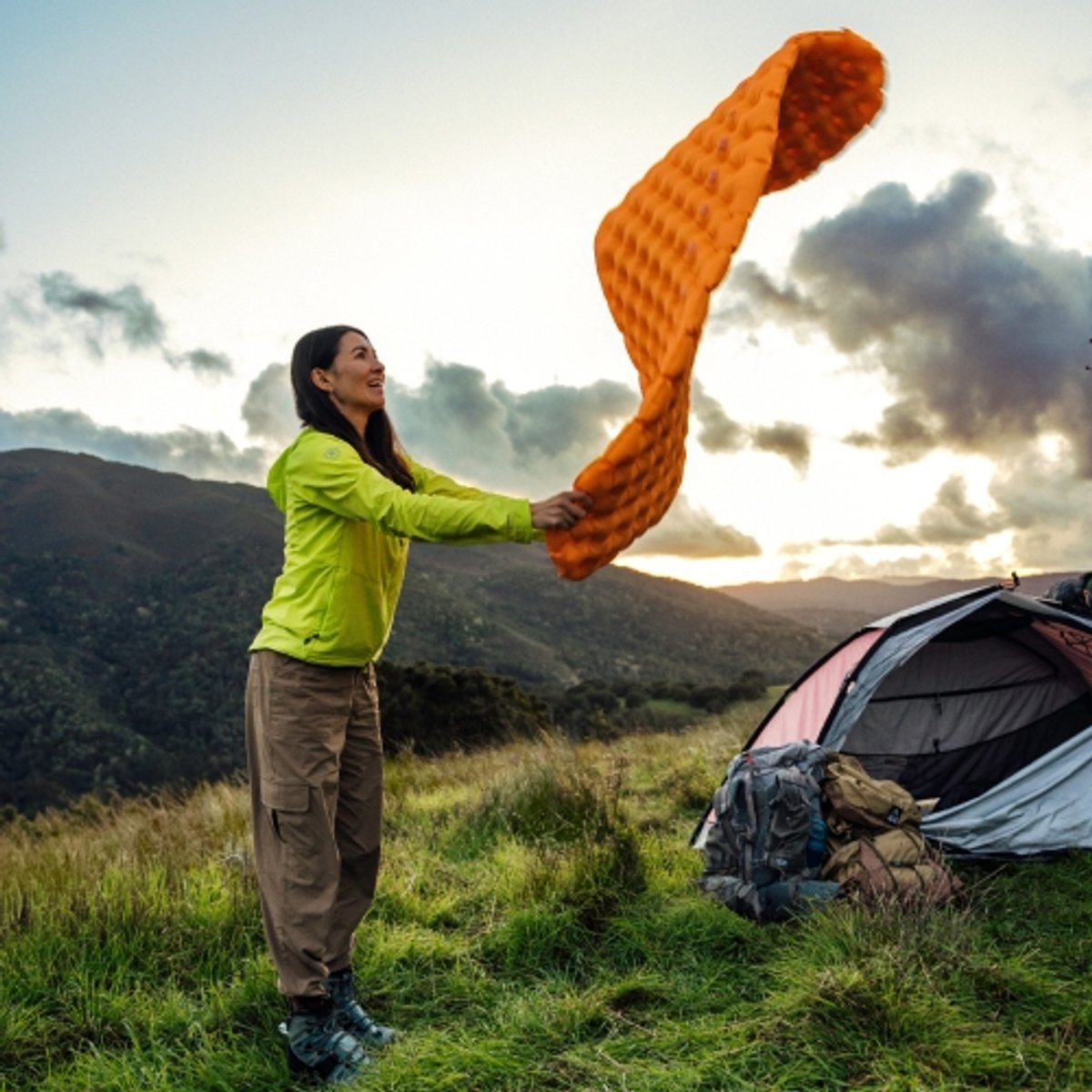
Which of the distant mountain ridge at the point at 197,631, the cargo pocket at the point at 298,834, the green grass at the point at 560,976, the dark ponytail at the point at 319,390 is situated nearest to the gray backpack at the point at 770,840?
the green grass at the point at 560,976

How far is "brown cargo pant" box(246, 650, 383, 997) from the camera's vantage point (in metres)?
2.92

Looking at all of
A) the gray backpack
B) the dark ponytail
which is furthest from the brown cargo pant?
the gray backpack

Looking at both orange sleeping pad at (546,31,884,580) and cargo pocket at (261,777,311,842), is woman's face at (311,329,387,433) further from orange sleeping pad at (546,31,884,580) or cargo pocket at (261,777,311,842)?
cargo pocket at (261,777,311,842)

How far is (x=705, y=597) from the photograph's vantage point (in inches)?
2377

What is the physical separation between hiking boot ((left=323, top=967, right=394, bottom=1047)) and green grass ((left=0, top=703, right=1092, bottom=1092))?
135mm

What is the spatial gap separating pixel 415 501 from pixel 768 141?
52.5 inches

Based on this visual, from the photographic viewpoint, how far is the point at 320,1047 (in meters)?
2.90

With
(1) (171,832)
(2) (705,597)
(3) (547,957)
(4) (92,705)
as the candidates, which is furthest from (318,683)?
(2) (705,597)

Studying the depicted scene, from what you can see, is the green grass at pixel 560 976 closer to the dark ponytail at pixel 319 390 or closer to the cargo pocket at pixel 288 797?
the cargo pocket at pixel 288 797

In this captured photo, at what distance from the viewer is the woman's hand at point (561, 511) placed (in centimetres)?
259

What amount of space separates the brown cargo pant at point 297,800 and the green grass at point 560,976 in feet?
1.25

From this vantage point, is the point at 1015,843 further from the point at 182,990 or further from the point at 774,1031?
the point at 182,990

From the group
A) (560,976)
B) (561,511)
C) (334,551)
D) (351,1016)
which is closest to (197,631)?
(560,976)

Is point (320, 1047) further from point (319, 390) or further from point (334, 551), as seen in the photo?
point (319, 390)
